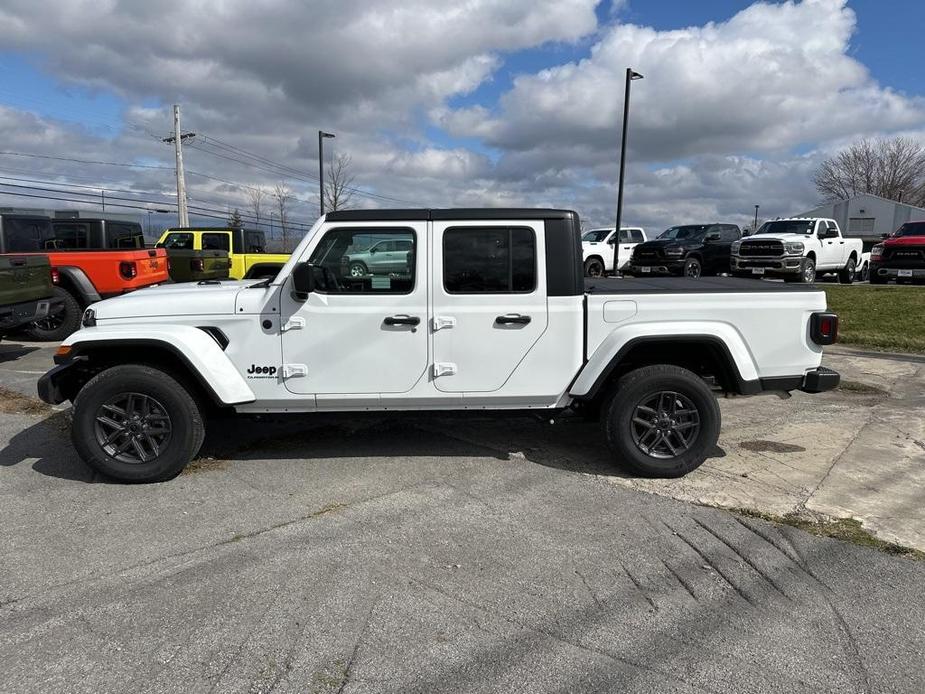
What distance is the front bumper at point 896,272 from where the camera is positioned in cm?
1748

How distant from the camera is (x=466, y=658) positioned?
2535 mm

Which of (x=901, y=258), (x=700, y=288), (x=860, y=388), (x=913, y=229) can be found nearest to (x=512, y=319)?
(x=700, y=288)

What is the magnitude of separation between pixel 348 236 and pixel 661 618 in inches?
115

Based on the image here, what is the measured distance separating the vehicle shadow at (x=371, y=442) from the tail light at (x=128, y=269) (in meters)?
4.84

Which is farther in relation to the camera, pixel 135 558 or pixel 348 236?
pixel 348 236

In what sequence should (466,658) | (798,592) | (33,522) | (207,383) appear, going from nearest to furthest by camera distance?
(466,658)
(798,592)
(33,522)
(207,383)

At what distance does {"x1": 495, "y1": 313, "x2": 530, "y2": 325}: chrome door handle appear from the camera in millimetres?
4305

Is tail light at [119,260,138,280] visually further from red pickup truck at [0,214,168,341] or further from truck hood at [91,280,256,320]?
truck hood at [91,280,256,320]

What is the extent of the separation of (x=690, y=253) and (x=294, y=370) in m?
17.4

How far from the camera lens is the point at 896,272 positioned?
17.8 meters

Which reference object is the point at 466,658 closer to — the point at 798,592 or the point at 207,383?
the point at 798,592

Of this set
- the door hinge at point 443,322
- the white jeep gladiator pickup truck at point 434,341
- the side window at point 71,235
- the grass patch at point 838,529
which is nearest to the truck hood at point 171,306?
the white jeep gladiator pickup truck at point 434,341

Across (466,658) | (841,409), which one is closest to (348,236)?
(466,658)

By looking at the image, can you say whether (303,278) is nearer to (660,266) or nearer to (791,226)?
(660,266)
